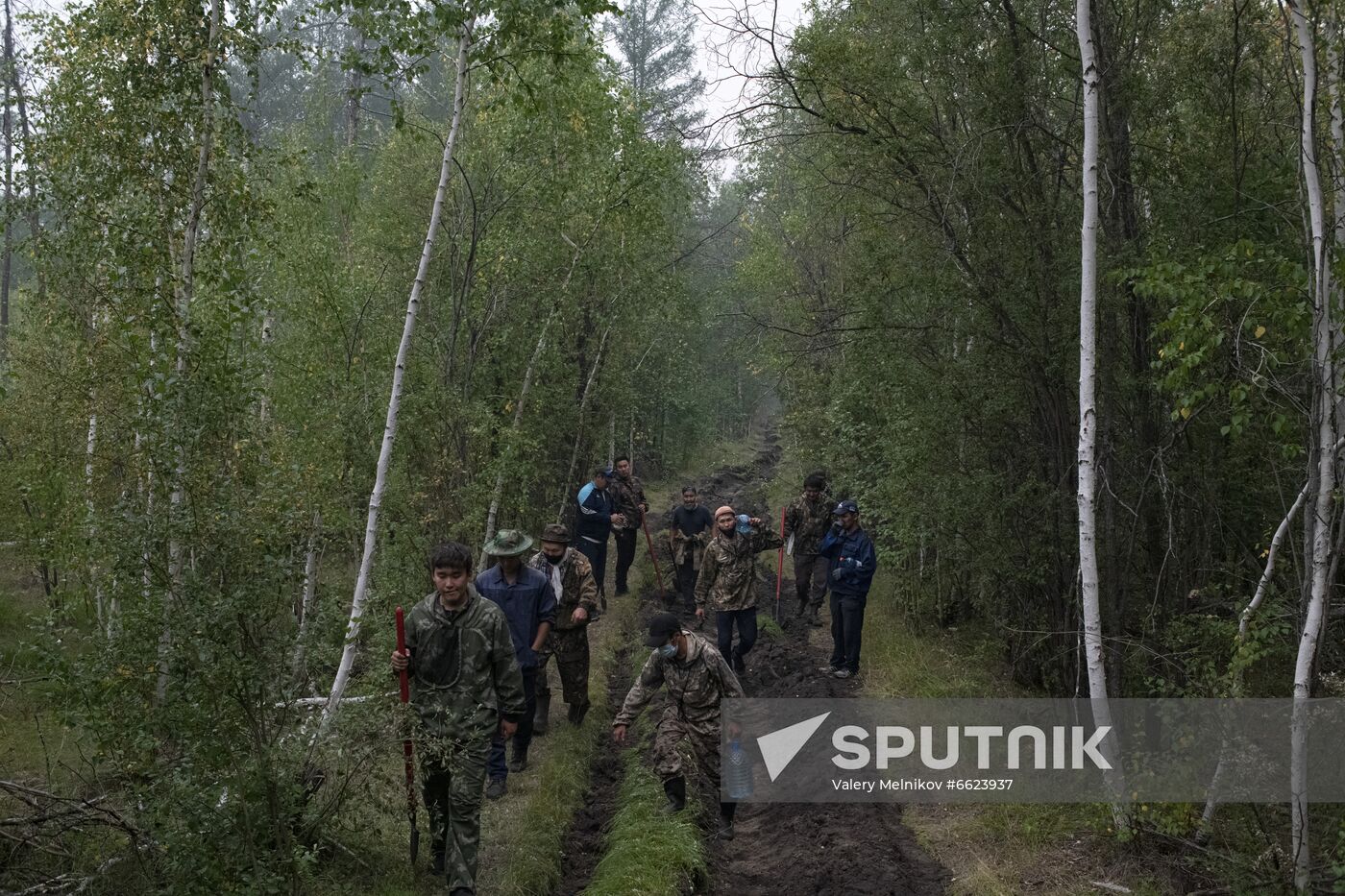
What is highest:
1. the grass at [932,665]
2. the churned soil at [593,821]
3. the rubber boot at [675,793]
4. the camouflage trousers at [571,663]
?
the camouflage trousers at [571,663]

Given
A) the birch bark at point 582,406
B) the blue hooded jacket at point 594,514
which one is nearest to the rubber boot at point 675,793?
the blue hooded jacket at point 594,514

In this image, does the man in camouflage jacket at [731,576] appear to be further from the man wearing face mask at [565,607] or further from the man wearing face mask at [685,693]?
the man wearing face mask at [685,693]

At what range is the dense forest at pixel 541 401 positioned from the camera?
542 cm

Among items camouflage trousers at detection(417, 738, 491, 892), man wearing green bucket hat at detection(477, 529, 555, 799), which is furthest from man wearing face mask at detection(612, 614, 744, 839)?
camouflage trousers at detection(417, 738, 491, 892)

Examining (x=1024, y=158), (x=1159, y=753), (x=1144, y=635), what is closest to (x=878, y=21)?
(x=1024, y=158)

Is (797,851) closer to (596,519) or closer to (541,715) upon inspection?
(541,715)

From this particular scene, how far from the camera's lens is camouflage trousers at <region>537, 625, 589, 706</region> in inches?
377

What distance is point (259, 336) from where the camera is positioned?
40.8 feet

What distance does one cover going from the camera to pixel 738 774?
8.03 meters

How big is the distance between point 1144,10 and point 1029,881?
6.74 metres

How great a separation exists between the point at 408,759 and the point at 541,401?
9520 mm

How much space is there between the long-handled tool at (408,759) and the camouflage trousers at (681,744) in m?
1.80

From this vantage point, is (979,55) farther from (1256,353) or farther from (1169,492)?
(1169,492)

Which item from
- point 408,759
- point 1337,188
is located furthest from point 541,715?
point 1337,188
